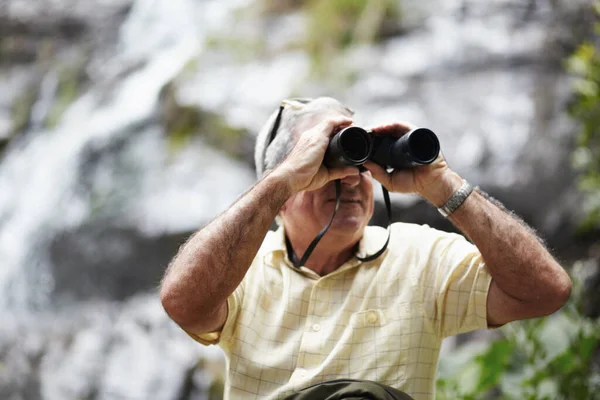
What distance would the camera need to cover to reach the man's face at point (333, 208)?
146cm

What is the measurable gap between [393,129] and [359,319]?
392mm

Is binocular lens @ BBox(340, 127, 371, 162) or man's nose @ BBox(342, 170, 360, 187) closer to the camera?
binocular lens @ BBox(340, 127, 371, 162)

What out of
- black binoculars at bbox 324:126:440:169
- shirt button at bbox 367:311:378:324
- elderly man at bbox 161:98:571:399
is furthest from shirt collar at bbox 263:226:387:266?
black binoculars at bbox 324:126:440:169

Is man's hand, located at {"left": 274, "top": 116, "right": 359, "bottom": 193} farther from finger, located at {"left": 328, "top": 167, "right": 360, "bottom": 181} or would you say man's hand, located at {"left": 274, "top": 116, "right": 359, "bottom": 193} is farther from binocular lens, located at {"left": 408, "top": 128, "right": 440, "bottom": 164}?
binocular lens, located at {"left": 408, "top": 128, "right": 440, "bottom": 164}

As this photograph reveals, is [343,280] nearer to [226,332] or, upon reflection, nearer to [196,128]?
[226,332]

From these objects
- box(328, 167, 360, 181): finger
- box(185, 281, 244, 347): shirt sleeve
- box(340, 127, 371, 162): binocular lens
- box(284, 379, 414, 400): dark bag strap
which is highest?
box(340, 127, 371, 162): binocular lens

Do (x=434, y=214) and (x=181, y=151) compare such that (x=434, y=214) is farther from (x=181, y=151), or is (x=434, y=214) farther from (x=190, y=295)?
(x=190, y=295)

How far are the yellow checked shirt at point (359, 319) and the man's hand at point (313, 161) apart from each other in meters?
0.21

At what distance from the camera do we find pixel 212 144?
12.7 ft

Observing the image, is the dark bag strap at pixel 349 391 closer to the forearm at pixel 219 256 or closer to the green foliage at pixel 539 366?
the forearm at pixel 219 256

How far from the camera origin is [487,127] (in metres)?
3.58

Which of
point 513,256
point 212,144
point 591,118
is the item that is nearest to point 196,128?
point 212,144

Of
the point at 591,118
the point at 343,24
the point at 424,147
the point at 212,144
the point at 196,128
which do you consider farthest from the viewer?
the point at 343,24

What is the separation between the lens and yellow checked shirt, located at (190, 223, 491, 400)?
1378 mm
